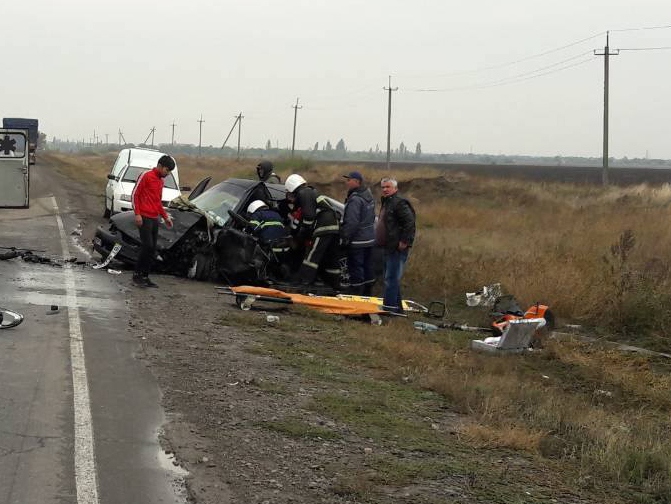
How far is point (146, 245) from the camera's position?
11.0m

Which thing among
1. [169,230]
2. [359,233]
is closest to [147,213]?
[169,230]

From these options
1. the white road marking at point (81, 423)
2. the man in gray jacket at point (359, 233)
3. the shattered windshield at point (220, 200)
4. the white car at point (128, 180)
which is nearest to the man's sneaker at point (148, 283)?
the shattered windshield at point (220, 200)

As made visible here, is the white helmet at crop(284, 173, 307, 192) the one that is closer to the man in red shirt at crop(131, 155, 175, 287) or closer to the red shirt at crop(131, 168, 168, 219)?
the man in red shirt at crop(131, 155, 175, 287)

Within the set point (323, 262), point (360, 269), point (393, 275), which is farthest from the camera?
point (323, 262)

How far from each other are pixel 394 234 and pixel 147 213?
3.35 m

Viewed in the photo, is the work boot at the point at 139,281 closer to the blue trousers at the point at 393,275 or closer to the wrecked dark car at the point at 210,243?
the wrecked dark car at the point at 210,243

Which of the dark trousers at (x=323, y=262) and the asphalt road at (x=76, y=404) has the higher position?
the dark trousers at (x=323, y=262)

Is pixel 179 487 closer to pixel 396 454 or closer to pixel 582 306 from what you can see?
pixel 396 454

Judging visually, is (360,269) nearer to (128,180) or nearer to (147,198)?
(147,198)

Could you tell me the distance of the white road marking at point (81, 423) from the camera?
439 cm

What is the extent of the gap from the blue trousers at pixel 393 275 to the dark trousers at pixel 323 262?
4.00 feet

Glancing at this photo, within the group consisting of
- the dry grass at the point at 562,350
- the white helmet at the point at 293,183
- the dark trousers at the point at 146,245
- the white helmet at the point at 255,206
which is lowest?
the dry grass at the point at 562,350

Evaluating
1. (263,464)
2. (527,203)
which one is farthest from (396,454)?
(527,203)

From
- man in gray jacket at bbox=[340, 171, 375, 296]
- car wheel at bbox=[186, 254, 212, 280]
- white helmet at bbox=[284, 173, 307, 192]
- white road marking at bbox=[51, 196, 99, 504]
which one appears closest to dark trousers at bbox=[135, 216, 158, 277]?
car wheel at bbox=[186, 254, 212, 280]
